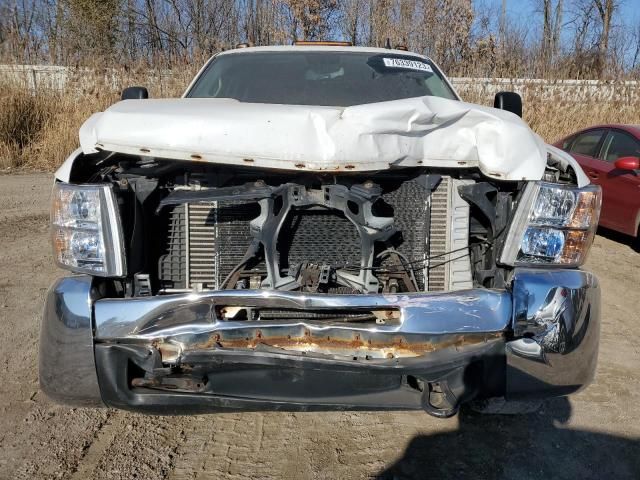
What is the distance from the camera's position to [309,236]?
2.72 meters

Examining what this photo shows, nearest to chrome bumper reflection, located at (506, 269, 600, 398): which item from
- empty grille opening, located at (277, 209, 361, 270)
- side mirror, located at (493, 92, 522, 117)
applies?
empty grille opening, located at (277, 209, 361, 270)

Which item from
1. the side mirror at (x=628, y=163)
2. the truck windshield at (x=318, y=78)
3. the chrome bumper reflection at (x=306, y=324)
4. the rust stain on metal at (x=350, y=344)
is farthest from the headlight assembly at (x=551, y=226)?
the side mirror at (x=628, y=163)

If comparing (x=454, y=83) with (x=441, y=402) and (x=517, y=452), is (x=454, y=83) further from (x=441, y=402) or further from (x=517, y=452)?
(x=441, y=402)

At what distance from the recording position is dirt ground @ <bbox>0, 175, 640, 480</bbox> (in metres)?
2.66

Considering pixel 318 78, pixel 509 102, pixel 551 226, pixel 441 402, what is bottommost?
pixel 441 402

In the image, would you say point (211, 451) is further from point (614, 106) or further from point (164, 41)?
point (164, 41)

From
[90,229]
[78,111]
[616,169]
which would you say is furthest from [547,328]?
[78,111]

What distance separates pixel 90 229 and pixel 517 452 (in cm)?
227

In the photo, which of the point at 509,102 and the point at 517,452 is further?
the point at 509,102

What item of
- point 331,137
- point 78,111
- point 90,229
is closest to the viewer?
point 331,137

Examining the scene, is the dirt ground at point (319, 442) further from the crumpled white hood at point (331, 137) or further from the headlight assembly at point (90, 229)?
the crumpled white hood at point (331, 137)

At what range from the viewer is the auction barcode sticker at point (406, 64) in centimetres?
408

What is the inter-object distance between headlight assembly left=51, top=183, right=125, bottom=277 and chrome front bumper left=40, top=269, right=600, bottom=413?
0.10 metres

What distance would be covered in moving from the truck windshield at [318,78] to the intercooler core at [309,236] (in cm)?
117
